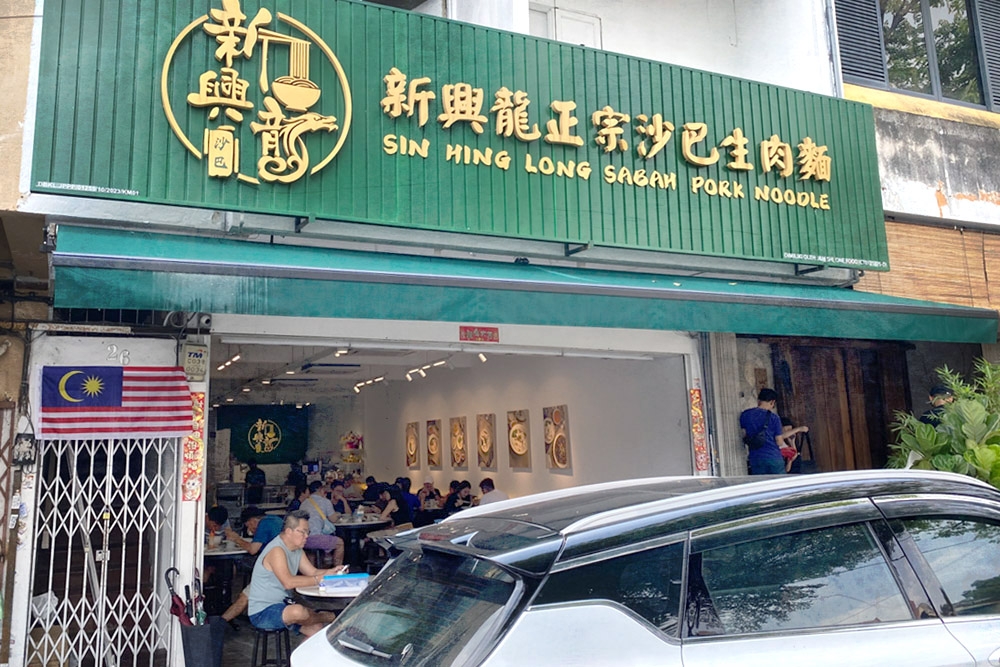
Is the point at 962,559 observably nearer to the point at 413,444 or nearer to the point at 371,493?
the point at 371,493

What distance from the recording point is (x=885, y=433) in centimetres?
1058

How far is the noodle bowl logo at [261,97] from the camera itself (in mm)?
6023

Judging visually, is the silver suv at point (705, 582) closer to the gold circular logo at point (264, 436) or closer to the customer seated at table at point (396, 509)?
the customer seated at table at point (396, 509)

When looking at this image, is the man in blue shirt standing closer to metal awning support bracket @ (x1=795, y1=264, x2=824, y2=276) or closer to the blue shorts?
metal awning support bracket @ (x1=795, y1=264, x2=824, y2=276)

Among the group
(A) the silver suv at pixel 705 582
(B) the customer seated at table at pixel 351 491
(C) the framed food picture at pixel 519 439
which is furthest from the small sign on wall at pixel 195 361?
(B) the customer seated at table at pixel 351 491

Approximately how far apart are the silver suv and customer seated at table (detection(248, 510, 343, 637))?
10.4 feet

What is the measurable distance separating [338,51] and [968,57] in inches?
344

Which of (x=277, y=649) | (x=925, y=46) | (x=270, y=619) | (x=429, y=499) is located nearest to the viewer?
(x=270, y=619)

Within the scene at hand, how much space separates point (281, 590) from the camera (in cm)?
622

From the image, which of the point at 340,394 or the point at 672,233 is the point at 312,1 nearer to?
the point at 672,233

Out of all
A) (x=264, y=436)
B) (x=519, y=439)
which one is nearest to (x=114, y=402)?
(x=519, y=439)

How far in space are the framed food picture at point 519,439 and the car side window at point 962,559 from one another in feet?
30.4

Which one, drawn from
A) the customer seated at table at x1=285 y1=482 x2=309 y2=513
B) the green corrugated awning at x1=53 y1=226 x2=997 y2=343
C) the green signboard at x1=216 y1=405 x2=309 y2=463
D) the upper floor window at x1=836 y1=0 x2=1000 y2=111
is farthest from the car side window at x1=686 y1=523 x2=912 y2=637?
the green signboard at x1=216 y1=405 x2=309 y2=463

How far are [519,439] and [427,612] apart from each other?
9.93 m
